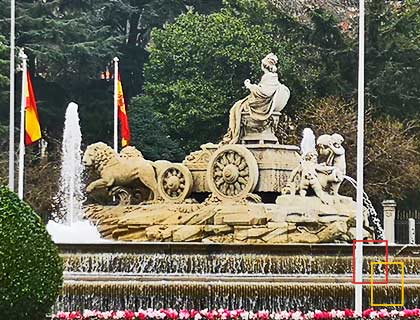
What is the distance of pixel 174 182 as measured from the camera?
2278cm

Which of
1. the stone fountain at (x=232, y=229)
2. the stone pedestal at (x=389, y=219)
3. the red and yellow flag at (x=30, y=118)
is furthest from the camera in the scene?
the stone pedestal at (x=389, y=219)

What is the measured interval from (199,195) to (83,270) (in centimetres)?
423

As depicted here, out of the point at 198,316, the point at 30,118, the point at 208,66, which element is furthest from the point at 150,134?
the point at 198,316

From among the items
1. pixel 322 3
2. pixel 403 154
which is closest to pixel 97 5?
pixel 322 3

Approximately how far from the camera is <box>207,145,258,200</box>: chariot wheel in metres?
22.3

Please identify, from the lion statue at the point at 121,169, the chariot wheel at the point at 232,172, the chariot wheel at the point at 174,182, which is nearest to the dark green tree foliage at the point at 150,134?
the lion statue at the point at 121,169

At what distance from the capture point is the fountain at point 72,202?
22812mm

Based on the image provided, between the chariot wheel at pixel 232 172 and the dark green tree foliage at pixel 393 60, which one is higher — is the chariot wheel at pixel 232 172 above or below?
below

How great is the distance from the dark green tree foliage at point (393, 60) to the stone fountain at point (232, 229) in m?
14.9

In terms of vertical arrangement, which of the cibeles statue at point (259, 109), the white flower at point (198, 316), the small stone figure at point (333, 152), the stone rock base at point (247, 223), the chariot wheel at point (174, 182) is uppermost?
the cibeles statue at point (259, 109)

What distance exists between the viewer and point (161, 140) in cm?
4322

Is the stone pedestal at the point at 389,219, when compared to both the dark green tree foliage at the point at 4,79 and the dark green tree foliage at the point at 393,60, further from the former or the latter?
the dark green tree foliage at the point at 4,79

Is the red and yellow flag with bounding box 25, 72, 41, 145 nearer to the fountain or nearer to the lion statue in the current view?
the fountain

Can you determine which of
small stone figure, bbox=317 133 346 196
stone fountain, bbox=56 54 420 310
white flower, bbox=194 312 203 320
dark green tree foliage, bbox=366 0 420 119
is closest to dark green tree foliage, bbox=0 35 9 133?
dark green tree foliage, bbox=366 0 420 119
